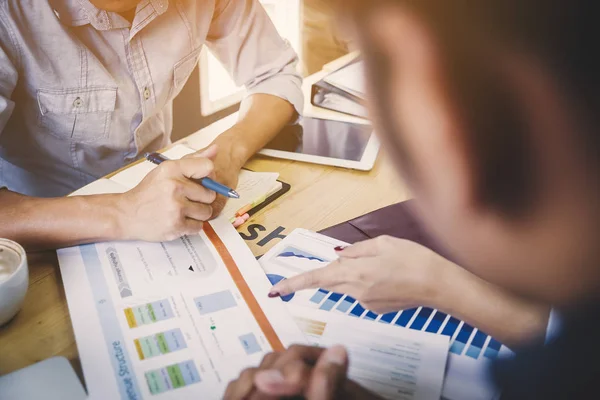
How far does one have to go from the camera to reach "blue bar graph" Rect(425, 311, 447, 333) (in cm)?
39

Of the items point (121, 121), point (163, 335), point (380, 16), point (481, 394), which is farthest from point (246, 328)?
Result: point (121, 121)

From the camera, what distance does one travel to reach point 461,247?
211mm

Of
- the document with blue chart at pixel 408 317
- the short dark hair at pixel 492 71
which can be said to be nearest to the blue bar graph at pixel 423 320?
the document with blue chart at pixel 408 317

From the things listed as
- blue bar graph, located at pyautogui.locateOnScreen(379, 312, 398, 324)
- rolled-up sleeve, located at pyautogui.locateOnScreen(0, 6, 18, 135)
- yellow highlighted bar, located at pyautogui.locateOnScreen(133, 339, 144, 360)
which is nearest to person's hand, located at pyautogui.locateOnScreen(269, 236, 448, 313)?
blue bar graph, located at pyautogui.locateOnScreen(379, 312, 398, 324)

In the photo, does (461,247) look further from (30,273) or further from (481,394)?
(30,273)

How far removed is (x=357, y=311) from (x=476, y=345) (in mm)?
93

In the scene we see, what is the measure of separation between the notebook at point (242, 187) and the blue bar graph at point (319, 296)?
0.16 m

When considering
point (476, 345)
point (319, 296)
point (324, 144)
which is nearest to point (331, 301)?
point (319, 296)

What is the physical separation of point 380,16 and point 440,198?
7cm

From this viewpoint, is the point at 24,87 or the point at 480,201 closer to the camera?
the point at 480,201

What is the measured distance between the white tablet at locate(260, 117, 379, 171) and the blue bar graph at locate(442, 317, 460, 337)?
0.26 meters

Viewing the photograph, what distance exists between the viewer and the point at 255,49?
32.4 inches

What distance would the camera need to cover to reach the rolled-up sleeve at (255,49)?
80 cm

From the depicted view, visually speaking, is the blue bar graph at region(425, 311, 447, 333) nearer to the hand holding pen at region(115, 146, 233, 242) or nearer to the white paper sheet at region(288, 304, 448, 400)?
the white paper sheet at region(288, 304, 448, 400)
